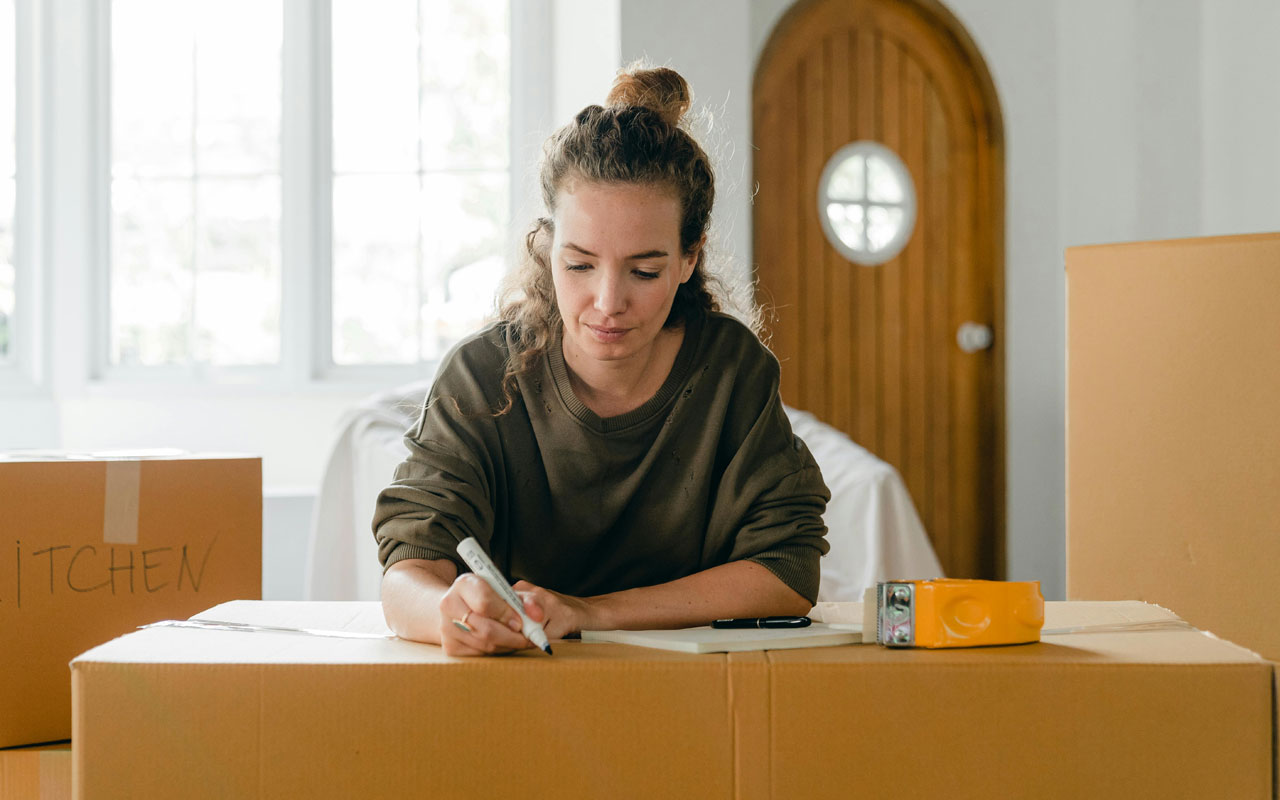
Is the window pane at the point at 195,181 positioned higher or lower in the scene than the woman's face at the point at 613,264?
higher

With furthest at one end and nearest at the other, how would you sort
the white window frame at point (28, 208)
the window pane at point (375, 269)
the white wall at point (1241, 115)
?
the window pane at point (375, 269)
the white window frame at point (28, 208)
the white wall at point (1241, 115)

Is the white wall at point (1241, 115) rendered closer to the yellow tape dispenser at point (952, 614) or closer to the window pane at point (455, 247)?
the window pane at point (455, 247)

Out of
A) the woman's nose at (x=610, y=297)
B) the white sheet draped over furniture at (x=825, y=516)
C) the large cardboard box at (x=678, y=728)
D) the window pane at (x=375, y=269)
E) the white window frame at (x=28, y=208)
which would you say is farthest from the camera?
the window pane at (x=375, y=269)

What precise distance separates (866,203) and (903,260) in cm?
20

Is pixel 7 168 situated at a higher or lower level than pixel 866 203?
higher

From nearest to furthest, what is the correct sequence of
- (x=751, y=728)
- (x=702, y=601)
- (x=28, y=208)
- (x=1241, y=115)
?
(x=751, y=728)
(x=702, y=601)
(x=1241, y=115)
(x=28, y=208)

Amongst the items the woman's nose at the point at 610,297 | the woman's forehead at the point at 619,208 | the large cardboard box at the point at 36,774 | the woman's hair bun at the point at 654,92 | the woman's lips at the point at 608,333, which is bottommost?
the large cardboard box at the point at 36,774

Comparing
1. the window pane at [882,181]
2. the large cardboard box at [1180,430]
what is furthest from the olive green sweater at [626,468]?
the window pane at [882,181]

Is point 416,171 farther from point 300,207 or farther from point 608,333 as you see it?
point 608,333

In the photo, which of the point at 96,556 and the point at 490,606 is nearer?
A: the point at 490,606

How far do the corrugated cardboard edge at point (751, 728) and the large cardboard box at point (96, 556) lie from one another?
0.78 m

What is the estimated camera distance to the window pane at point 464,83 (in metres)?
3.55

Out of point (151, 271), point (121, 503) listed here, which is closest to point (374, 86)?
point (151, 271)

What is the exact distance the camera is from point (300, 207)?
3486 mm
